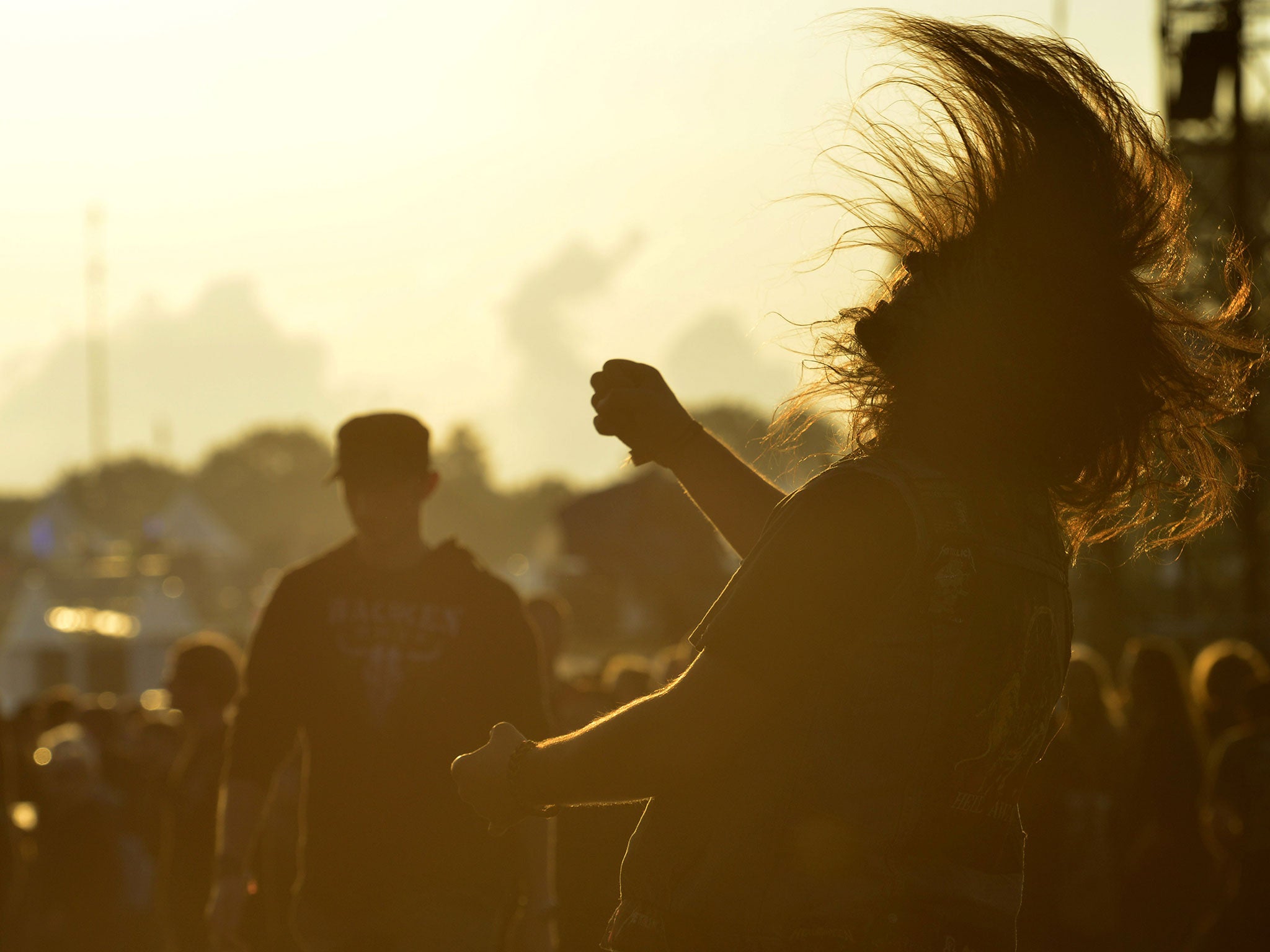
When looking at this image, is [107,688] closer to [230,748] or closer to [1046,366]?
[230,748]

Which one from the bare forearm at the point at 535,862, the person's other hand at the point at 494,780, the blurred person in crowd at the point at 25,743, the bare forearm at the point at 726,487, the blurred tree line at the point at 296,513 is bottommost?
the blurred tree line at the point at 296,513

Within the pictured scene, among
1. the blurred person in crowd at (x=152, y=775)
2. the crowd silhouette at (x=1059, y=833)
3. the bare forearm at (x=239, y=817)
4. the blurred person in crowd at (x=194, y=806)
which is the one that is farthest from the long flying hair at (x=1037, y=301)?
the blurred person in crowd at (x=152, y=775)

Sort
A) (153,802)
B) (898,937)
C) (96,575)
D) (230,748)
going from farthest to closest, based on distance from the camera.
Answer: (96,575)
(153,802)
(230,748)
(898,937)

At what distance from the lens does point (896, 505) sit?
1826 millimetres

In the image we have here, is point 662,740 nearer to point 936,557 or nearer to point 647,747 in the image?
point 647,747

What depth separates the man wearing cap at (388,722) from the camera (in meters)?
3.77

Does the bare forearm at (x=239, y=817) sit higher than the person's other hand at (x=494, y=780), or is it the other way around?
the person's other hand at (x=494, y=780)

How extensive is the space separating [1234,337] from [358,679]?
2.49 metres

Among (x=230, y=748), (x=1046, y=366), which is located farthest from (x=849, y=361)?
(x=230, y=748)

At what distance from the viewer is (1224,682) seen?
709 centimetres

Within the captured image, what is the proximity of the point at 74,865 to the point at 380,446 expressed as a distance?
357 centimetres

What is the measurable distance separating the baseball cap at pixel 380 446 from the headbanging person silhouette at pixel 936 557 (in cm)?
214

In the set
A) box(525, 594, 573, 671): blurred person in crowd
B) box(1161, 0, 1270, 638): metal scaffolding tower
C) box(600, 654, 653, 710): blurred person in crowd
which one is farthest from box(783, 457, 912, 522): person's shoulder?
box(1161, 0, 1270, 638): metal scaffolding tower

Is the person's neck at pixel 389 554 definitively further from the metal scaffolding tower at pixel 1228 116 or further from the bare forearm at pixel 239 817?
the metal scaffolding tower at pixel 1228 116
